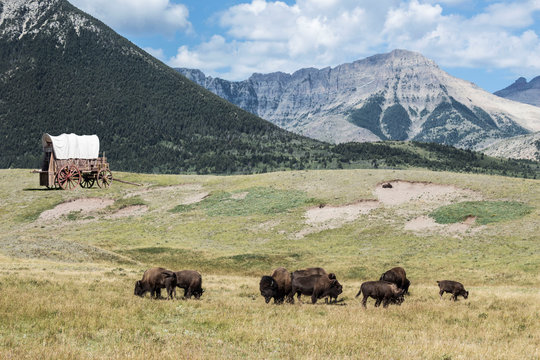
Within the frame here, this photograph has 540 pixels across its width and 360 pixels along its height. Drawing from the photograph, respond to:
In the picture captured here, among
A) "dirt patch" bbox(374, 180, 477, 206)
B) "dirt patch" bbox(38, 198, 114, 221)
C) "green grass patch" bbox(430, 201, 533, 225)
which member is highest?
"dirt patch" bbox(374, 180, 477, 206)

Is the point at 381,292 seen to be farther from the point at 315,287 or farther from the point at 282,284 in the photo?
the point at 282,284

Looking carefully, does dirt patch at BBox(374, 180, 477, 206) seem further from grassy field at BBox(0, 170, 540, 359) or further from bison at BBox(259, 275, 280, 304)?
bison at BBox(259, 275, 280, 304)

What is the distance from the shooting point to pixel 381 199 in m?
55.5

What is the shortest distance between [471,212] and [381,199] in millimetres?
11473

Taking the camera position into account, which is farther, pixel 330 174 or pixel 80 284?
pixel 330 174

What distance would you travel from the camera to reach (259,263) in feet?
129

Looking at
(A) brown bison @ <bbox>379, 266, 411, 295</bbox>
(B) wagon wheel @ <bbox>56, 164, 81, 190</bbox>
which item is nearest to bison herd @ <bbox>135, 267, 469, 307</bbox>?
(A) brown bison @ <bbox>379, 266, 411, 295</bbox>

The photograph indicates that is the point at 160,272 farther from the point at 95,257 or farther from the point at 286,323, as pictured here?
the point at 95,257

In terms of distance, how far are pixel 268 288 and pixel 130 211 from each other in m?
47.8

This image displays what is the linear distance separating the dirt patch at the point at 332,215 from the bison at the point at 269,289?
27.4 meters

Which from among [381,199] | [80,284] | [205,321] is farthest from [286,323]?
[381,199]

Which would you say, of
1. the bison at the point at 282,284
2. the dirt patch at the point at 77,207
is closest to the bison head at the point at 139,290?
the bison at the point at 282,284

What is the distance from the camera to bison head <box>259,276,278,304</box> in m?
20.6

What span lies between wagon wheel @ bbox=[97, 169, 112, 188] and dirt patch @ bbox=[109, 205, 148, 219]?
7746mm
